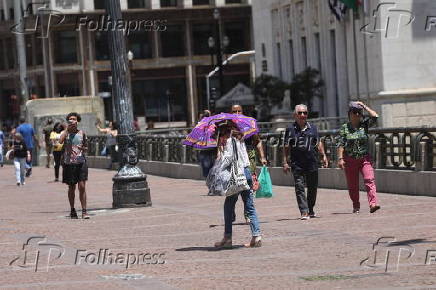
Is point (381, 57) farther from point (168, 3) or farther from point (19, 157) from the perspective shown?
point (168, 3)

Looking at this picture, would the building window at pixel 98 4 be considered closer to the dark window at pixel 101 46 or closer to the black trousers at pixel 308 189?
the dark window at pixel 101 46

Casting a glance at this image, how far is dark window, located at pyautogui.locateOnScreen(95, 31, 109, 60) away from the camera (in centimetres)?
8119

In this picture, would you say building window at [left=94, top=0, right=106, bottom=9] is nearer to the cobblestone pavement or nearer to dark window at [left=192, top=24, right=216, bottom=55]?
dark window at [left=192, top=24, right=216, bottom=55]

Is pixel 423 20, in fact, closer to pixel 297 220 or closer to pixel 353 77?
pixel 353 77

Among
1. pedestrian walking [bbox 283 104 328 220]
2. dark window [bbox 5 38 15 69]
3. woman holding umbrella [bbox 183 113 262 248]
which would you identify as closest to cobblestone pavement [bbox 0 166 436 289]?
woman holding umbrella [bbox 183 113 262 248]

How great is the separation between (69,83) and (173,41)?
7717 millimetres

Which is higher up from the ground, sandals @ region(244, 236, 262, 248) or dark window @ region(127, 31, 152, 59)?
dark window @ region(127, 31, 152, 59)

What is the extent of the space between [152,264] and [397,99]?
3055cm

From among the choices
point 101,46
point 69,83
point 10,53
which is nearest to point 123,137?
point 69,83

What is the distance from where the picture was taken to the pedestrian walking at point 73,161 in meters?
21.2

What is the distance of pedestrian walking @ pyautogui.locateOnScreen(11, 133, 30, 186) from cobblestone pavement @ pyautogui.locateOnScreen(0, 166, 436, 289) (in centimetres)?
1033

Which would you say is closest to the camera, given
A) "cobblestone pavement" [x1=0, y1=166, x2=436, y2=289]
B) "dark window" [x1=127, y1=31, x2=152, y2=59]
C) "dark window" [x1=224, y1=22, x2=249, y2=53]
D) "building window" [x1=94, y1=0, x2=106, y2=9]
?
"cobblestone pavement" [x1=0, y1=166, x2=436, y2=289]

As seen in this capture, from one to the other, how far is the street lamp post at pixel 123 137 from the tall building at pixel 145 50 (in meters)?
55.1

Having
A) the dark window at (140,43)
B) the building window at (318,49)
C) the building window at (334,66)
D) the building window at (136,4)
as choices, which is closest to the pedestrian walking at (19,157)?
the building window at (334,66)
